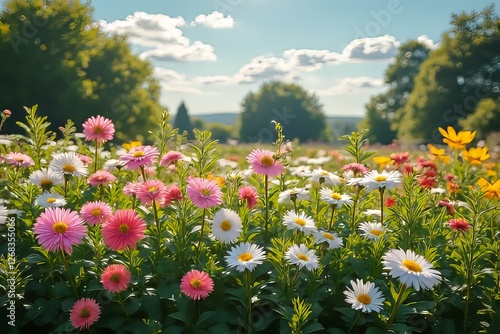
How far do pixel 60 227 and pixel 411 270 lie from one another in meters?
1.42

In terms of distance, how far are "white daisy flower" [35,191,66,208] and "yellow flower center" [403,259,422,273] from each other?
167 cm

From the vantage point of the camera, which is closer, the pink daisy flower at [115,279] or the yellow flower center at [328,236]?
the pink daisy flower at [115,279]

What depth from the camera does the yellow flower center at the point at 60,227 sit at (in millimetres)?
1932

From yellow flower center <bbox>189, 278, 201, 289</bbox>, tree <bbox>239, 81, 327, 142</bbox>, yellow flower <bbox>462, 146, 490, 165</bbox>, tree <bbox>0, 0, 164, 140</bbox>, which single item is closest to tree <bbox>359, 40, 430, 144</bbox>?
tree <bbox>239, 81, 327, 142</bbox>

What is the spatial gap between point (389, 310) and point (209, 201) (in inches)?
36.9

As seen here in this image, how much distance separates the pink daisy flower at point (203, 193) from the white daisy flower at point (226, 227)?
98 millimetres

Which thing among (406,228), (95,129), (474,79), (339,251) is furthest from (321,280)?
(474,79)

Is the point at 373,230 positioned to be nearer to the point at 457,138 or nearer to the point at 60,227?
the point at 457,138

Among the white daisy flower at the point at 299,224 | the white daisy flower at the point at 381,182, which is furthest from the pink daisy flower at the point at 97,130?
the white daisy flower at the point at 381,182

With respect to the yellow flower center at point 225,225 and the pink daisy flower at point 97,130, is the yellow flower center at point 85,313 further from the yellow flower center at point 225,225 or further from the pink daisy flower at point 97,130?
the pink daisy flower at point 97,130

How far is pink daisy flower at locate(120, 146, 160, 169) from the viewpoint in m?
2.25

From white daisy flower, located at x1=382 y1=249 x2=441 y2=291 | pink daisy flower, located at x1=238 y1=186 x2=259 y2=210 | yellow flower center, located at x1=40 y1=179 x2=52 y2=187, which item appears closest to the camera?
white daisy flower, located at x1=382 y1=249 x2=441 y2=291

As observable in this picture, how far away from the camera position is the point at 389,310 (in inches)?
84.4

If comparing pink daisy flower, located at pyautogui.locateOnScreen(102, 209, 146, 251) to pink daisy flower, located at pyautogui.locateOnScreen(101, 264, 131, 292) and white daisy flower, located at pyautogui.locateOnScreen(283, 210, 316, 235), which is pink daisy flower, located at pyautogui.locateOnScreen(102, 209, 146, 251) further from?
white daisy flower, located at pyautogui.locateOnScreen(283, 210, 316, 235)
